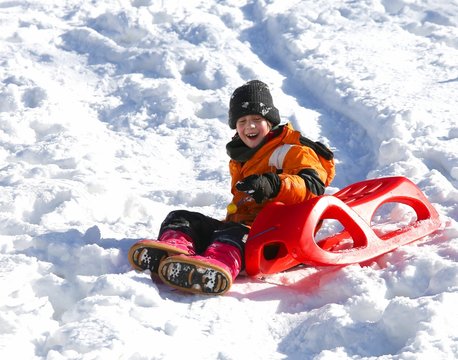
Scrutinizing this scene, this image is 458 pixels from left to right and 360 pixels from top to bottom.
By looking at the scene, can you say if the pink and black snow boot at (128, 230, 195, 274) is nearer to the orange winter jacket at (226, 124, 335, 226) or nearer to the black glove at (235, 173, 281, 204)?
the black glove at (235, 173, 281, 204)

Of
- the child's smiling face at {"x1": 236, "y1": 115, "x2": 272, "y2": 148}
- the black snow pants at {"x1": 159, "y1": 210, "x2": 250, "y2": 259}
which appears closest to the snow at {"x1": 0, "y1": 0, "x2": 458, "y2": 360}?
the black snow pants at {"x1": 159, "y1": 210, "x2": 250, "y2": 259}

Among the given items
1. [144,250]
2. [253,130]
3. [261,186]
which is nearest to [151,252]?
[144,250]

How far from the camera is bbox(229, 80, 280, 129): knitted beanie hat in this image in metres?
4.16

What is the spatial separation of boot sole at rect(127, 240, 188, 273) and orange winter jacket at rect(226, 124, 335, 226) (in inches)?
21.2

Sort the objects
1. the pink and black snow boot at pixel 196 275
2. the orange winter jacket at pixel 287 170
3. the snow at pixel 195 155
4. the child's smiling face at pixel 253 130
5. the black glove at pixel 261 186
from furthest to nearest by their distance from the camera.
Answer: the child's smiling face at pixel 253 130 < the orange winter jacket at pixel 287 170 < the black glove at pixel 261 186 < the pink and black snow boot at pixel 196 275 < the snow at pixel 195 155

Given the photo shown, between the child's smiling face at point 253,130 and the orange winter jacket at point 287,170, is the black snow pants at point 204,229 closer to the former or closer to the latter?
the orange winter jacket at point 287,170

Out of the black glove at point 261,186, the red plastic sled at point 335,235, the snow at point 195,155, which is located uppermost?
the black glove at point 261,186

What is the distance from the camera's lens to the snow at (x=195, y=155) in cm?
281

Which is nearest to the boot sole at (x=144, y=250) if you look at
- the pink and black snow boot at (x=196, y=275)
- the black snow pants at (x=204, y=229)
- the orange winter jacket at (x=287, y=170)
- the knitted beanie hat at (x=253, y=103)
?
the pink and black snow boot at (x=196, y=275)

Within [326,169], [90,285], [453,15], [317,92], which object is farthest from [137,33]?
[90,285]

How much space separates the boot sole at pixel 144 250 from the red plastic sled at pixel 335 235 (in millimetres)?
368

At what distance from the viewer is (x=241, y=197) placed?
13.4 feet

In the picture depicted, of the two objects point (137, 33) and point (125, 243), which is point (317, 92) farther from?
point (125, 243)

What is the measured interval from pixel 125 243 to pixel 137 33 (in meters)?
3.70
